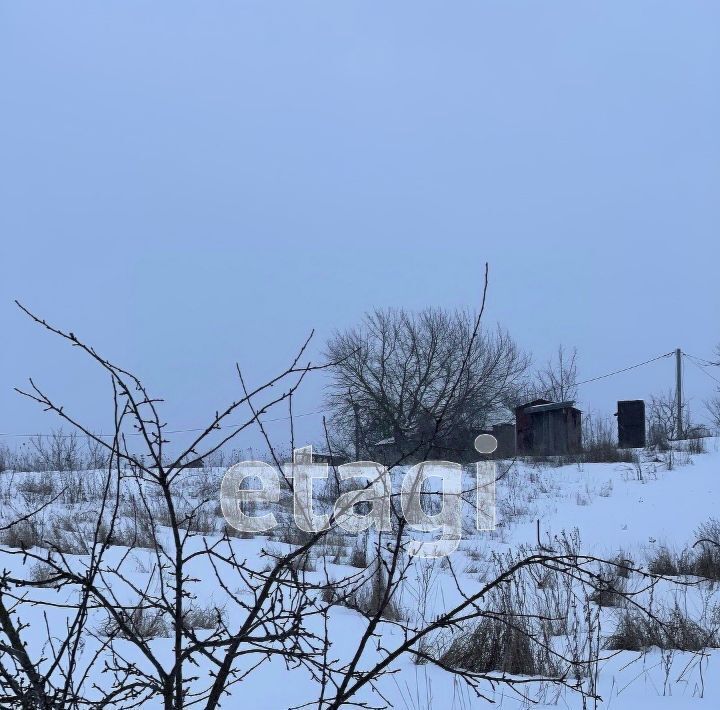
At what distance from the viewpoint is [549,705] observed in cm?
390

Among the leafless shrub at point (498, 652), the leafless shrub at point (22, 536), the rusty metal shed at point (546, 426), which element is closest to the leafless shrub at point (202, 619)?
the leafless shrub at point (498, 652)

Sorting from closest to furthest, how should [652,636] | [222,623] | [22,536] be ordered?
[222,623] < [652,636] < [22,536]

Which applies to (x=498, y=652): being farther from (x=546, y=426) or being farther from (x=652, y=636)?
(x=546, y=426)

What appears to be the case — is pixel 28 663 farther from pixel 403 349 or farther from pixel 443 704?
pixel 403 349

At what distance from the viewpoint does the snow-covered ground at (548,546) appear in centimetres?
409

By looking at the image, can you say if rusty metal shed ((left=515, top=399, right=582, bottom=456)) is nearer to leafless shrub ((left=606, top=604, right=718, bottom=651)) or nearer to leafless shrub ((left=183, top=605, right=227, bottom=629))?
leafless shrub ((left=606, top=604, right=718, bottom=651))

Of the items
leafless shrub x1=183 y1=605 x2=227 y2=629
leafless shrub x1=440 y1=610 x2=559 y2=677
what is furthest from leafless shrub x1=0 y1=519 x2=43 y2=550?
leafless shrub x1=440 y1=610 x2=559 y2=677

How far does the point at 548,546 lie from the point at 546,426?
50.7 ft

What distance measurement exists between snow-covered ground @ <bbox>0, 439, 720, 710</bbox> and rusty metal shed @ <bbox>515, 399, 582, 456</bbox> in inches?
185

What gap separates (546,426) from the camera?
23109mm

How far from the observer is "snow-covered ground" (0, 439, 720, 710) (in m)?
4.09

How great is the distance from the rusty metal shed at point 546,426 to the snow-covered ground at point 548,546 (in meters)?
4.71

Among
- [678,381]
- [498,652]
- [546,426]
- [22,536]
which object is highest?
[678,381]

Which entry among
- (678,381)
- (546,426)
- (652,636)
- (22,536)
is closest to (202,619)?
(652,636)
